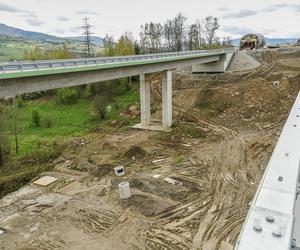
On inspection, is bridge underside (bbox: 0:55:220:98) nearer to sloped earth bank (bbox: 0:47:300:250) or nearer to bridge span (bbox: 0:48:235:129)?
bridge span (bbox: 0:48:235:129)

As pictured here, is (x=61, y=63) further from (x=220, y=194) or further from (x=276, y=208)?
(x=276, y=208)

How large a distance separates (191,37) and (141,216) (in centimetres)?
7993

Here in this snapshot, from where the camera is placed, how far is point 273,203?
110 inches

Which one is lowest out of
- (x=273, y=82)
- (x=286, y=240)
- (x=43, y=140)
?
(x=43, y=140)

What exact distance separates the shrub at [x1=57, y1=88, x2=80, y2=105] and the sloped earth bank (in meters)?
22.8

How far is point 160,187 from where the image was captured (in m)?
18.3

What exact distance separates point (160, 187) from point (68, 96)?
37595 millimetres

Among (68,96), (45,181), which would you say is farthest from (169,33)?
(45,181)

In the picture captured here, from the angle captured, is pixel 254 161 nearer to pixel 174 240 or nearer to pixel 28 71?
pixel 174 240

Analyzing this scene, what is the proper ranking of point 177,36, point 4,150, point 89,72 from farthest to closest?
1. point 177,36
2. point 4,150
3. point 89,72

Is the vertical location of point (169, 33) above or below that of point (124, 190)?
above

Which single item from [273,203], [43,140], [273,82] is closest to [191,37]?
[273,82]

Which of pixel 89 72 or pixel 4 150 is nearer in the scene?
pixel 89 72

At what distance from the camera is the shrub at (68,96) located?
51500 millimetres
